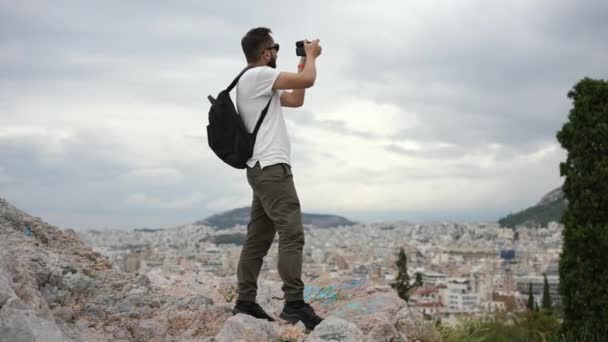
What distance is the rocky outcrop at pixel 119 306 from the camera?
149 inches

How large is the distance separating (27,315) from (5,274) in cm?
34

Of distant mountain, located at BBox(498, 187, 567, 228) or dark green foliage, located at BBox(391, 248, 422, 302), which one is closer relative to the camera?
dark green foliage, located at BBox(391, 248, 422, 302)

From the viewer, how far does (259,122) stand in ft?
13.4

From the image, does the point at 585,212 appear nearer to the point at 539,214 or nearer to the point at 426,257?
the point at 426,257

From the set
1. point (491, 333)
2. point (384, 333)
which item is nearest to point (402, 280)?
point (491, 333)

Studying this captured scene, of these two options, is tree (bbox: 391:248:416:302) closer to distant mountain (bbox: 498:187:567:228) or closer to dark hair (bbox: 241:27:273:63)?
dark hair (bbox: 241:27:273:63)

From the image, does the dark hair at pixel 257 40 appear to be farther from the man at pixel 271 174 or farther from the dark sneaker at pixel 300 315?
the dark sneaker at pixel 300 315

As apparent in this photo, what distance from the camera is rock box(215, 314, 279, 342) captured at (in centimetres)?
394

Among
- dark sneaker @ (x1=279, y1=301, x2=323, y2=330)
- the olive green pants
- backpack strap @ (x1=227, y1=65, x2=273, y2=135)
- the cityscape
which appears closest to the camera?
backpack strap @ (x1=227, y1=65, x2=273, y2=135)

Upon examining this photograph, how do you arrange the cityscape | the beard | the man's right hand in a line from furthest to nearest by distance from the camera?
the cityscape < the beard < the man's right hand

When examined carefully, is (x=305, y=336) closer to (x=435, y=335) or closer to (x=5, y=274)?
(x=435, y=335)

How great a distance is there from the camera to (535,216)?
6117 inches

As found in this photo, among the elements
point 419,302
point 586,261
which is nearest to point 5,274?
point 586,261

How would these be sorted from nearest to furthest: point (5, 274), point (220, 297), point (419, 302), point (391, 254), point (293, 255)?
point (5, 274) < point (293, 255) < point (220, 297) < point (419, 302) < point (391, 254)
